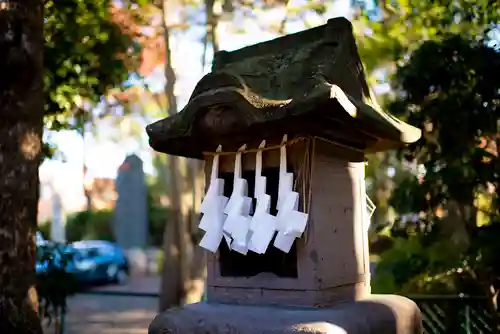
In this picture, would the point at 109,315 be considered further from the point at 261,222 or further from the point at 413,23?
the point at 261,222

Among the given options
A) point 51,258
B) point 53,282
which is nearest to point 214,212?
point 53,282

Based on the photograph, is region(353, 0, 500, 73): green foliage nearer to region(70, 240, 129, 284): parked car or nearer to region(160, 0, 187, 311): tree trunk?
region(160, 0, 187, 311): tree trunk

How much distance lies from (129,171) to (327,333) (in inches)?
860

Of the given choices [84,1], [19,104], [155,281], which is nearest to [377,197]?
[155,281]

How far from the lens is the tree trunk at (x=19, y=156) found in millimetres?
4809

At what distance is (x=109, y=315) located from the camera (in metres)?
12.9

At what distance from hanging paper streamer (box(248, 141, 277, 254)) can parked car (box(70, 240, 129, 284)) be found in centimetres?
1622

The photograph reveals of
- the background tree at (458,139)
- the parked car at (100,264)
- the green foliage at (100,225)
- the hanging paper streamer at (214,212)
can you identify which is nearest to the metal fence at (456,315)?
the background tree at (458,139)

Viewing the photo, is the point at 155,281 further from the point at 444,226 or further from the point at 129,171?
the point at 444,226

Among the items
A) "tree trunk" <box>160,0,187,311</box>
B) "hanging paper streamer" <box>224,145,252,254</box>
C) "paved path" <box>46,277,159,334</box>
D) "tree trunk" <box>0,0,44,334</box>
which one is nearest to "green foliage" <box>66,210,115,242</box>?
"paved path" <box>46,277,159,334</box>

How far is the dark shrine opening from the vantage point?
360 centimetres

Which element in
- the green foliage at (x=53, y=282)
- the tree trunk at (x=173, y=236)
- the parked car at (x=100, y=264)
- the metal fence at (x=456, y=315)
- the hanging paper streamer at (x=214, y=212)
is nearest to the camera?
the hanging paper streamer at (x=214, y=212)

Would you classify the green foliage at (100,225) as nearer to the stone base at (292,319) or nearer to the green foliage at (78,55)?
the green foliage at (78,55)

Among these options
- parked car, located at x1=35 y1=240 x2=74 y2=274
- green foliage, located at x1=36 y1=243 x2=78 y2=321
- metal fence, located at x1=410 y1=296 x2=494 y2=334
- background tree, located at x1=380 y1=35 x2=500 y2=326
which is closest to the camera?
background tree, located at x1=380 y1=35 x2=500 y2=326
